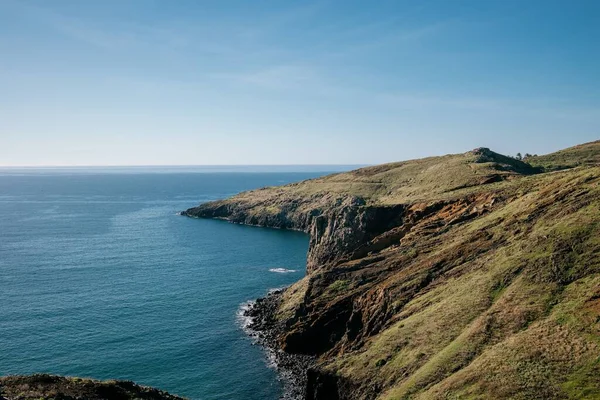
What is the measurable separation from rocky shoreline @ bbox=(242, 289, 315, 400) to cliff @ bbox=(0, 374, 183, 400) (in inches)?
847

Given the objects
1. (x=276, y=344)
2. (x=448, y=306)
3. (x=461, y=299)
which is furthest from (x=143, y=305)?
(x=461, y=299)

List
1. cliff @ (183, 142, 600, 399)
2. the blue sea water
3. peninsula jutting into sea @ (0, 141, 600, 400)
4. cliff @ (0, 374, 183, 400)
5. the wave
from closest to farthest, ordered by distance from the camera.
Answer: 1. cliff @ (0, 374, 183, 400)
2. peninsula jutting into sea @ (0, 141, 600, 400)
3. cliff @ (183, 142, 600, 399)
4. the blue sea water
5. the wave

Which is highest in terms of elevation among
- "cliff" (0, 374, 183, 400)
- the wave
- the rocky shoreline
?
"cliff" (0, 374, 183, 400)

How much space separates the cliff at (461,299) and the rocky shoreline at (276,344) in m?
1.78

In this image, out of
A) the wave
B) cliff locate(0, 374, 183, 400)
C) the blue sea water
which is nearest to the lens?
cliff locate(0, 374, 183, 400)

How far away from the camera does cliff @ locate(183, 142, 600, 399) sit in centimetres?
4409

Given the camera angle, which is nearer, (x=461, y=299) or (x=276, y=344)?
(x=461, y=299)

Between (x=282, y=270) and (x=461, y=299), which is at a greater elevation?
(x=461, y=299)

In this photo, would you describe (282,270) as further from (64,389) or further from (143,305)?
(64,389)

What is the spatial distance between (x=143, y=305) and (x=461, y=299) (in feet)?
207

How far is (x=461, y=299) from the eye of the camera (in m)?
58.0

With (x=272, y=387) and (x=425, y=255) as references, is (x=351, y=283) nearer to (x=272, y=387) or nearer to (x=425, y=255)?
(x=425, y=255)

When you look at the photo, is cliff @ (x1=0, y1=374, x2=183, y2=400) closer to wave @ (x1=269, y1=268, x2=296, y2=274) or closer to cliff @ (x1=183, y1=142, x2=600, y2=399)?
cliff @ (x1=183, y1=142, x2=600, y2=399)

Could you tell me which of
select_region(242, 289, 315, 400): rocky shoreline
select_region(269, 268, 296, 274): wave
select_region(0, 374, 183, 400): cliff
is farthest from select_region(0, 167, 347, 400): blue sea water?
select_region(0, 374, 183, 400): cliff
